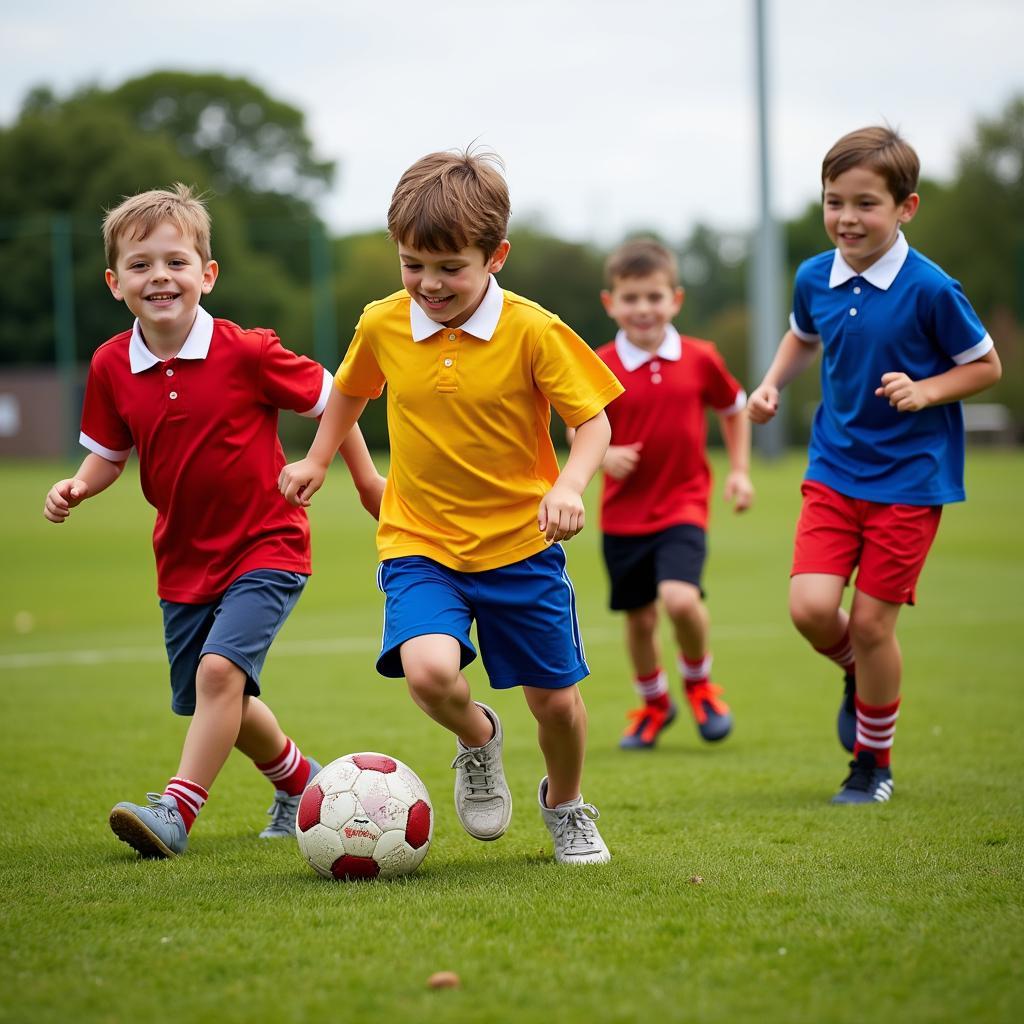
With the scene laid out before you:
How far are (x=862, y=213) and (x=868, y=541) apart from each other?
111 centimetres

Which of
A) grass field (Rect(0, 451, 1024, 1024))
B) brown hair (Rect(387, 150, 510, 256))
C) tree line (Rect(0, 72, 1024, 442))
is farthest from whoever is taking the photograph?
tree line (Rect(0, 72, 1024, 442))

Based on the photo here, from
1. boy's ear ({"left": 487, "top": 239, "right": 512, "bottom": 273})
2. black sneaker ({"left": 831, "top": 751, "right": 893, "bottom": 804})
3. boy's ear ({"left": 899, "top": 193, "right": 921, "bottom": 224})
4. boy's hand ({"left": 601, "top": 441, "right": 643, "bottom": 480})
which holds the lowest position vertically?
black sneaker ({"left": 831, "top": 751, "right": 893, "bottom": 804})

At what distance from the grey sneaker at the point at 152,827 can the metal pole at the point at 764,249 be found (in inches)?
1017

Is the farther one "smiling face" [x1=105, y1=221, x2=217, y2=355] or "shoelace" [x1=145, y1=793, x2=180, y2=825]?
"smiling face" [x1=105, y1=221, x2=217, y2=355]

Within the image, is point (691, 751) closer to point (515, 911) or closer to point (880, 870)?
point (880, 870)

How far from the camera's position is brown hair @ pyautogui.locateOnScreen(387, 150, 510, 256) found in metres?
3.81

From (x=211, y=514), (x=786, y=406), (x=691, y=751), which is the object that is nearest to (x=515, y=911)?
(x=211, y=514)

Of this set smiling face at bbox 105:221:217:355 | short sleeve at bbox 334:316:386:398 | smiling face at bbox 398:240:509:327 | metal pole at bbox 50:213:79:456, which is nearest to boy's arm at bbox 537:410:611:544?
smiling face at bbox 398:240:509:327

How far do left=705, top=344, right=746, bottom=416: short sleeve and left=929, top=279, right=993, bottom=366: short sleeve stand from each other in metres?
2.19

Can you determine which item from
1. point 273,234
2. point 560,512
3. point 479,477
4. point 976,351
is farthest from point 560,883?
point 273,234

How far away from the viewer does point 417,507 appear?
13.5ft

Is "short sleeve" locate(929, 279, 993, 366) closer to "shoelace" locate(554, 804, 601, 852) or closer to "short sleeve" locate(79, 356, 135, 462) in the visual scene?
"shoelace" locate(554, 804, 601, 852)

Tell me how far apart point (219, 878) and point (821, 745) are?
331cm

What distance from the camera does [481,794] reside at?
13.6 feet
